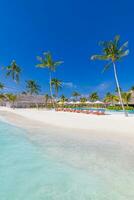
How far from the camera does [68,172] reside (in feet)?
19.8

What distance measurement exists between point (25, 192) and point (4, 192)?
50 centimetres

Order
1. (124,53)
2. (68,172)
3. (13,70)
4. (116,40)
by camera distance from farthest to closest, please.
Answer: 1. (13,70)
2. (116,40)
3. (124,53)
4. (68,172)

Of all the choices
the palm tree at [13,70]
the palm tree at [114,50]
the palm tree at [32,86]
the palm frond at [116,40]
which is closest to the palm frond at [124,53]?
the palm tree at [114,50]

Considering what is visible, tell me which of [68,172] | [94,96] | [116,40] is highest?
[116,40]

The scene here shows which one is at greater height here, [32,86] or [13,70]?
[13,70]

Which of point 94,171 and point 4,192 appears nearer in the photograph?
point 4,192

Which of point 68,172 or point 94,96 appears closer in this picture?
point 68,172

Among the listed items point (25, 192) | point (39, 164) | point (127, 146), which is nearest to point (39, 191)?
point (25, 192)

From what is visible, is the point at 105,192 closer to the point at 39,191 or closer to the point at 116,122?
the point at 39,191

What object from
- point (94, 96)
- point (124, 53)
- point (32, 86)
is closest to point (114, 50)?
point (124, 53)

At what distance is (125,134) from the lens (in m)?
11.6

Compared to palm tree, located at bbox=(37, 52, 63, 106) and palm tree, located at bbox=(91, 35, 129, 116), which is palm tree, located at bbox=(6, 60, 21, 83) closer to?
palm tree, located at bbox=(37, 52, 63, 106)

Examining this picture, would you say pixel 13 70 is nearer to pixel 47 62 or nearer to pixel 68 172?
pixel 47 62

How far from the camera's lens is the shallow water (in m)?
4.64
